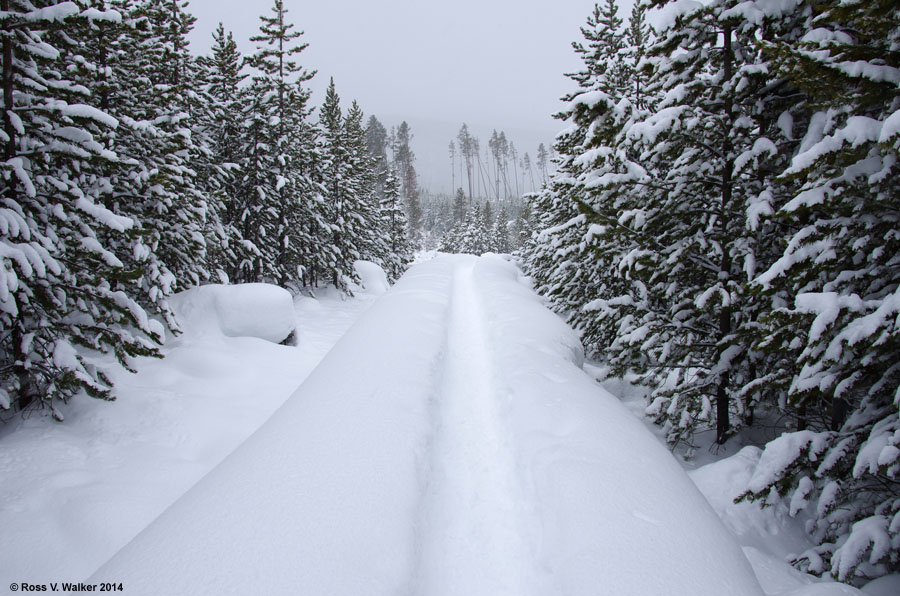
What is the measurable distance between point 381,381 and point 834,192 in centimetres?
627

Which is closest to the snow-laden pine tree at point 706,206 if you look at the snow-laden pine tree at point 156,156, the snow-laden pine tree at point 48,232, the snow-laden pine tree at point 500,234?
the snow-laden pine tree at point 48,232

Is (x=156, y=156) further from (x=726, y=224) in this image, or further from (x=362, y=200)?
(x=362, y=200)

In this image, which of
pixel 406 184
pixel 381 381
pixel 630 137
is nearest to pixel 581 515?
pixel 381 381

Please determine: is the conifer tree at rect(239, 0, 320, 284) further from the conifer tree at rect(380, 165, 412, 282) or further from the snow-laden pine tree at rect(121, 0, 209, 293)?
the conifer tree at rect(380, 165, 412, 282)

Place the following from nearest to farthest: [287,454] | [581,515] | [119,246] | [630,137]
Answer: [581,515]
[287,454]
[630,137]
[119,246]

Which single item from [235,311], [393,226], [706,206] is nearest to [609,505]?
[706,206]

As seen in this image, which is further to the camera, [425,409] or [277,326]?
[277,326]

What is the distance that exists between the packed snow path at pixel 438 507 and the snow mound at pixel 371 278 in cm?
1782

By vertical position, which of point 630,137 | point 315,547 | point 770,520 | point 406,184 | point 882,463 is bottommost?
point 770,520

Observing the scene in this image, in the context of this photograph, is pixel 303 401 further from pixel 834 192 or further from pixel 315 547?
pixel 834 192

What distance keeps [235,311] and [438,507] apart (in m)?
9.72

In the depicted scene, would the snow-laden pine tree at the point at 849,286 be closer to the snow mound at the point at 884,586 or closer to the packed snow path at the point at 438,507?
the snow mound at the point at 884,586

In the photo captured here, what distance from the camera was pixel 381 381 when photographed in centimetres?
653

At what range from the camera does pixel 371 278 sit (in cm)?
2506
